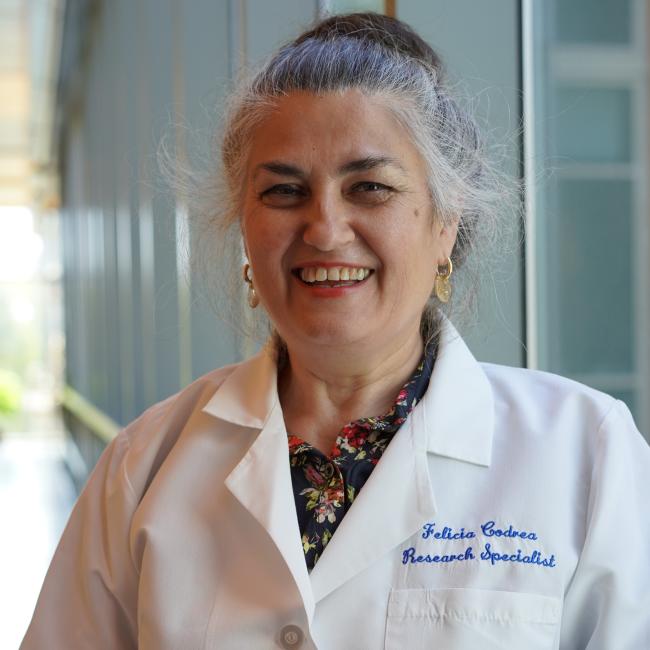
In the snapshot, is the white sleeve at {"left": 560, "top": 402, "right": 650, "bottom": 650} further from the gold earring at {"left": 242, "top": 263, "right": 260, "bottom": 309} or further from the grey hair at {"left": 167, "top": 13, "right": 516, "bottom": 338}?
the gold earring at {"left": 242, "top": 263, "right": 260, "bottom": 309}

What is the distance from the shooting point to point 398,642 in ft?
5.29

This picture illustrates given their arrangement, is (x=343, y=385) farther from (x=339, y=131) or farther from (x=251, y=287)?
(x=339, y=131)

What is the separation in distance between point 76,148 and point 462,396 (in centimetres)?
1111

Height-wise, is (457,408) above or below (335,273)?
below

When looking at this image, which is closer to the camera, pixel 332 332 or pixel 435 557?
pixel 435 557

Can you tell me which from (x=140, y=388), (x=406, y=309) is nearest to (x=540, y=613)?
Answer: (x=406, y=309)

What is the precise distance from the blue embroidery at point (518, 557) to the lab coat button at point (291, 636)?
0.31m

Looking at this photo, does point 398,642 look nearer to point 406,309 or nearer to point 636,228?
point 406,309

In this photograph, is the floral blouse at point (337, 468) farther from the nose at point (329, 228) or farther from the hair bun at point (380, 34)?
the hair bun at point (380, 34)

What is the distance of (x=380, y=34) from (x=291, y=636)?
1.03m

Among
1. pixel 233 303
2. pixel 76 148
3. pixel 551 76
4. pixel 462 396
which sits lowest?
pixel 462 396

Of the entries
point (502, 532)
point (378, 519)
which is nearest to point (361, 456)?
point (378, 519)

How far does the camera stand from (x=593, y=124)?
2.03m

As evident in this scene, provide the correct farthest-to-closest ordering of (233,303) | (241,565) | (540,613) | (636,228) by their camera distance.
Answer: (233,303)
(636,228)
(241,565)
(540,613)
